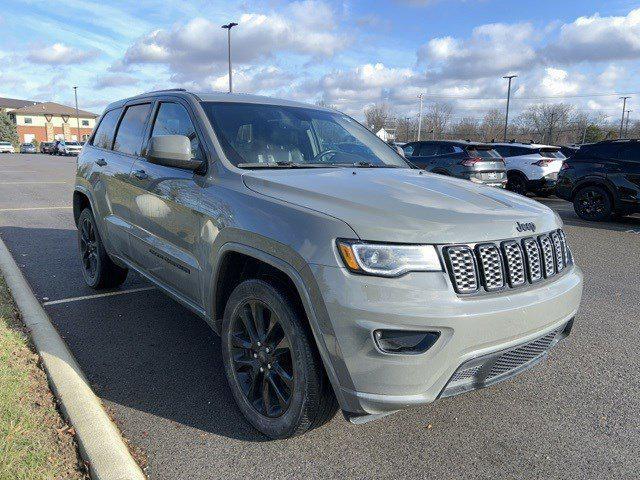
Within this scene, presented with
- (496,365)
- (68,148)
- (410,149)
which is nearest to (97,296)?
(496,365)

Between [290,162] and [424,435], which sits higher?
[290,162]

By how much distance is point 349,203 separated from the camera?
2.48 meters

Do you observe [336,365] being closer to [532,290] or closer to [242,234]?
[242,234]

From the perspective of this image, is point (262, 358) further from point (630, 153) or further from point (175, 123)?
point (630, 153)

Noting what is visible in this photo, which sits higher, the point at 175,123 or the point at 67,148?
the point at 175,123

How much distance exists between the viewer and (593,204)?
10.8 meters

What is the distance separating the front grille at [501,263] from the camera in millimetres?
2301

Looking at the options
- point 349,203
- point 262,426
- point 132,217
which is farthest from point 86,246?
point 349,203

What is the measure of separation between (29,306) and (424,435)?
142 inches

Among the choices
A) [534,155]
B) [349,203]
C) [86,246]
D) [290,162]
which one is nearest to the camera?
[349,203]

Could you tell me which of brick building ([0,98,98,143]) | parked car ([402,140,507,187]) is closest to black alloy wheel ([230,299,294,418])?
parked car ([402,140,507,187])

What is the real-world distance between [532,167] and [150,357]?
41.2ft

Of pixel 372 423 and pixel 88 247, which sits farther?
pixel 88 247

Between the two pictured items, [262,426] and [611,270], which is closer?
[262,426]
